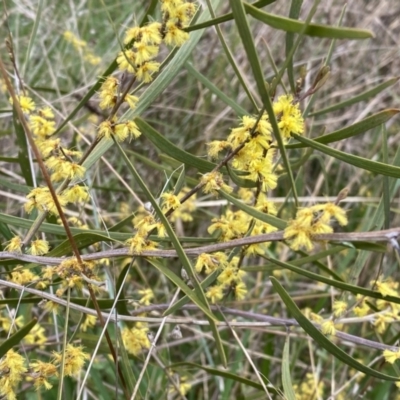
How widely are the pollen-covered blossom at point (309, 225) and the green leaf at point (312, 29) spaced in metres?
0.16

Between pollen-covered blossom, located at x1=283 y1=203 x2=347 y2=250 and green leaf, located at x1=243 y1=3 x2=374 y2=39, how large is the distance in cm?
16

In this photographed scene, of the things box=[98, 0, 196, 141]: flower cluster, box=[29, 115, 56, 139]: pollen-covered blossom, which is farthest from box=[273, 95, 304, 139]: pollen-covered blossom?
box=[29, 115, 56, 139]: pollen-covered blossom

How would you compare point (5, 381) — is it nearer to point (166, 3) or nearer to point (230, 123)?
point (166, 3)

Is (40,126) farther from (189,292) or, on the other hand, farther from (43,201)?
(189,292)

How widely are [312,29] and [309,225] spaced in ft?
0.56

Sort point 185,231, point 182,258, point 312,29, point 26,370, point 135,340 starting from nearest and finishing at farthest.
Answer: point 312,29 → point 182,258 → point 26,370 → point 135,340 → point 185,231

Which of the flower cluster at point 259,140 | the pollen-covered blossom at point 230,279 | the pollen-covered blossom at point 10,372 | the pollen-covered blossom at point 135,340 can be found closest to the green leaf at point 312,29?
the flower cluster at point 259,140

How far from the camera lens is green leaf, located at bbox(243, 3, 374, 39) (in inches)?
14.3

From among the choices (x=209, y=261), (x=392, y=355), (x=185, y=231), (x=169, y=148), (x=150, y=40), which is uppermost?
(x=150, y=40)

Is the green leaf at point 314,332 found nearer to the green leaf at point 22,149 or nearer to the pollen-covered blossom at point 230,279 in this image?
the pollen-covered blossom at point 230,279

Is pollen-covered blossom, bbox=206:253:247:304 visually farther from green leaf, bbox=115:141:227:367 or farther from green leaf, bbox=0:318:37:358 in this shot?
green leaf, bbox=0:318:37:358

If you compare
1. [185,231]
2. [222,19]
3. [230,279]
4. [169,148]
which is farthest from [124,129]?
[185,231]

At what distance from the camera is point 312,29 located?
0.40m

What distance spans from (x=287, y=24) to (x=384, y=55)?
5.51 ft
